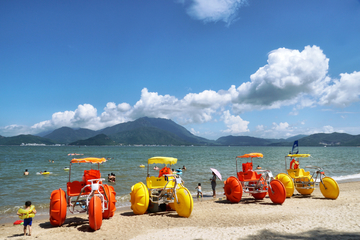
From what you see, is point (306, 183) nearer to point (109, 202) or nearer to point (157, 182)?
A: point (157, 182)

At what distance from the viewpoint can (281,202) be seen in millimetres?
12898

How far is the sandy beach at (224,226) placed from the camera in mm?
7965

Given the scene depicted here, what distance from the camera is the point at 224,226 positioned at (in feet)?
29.8

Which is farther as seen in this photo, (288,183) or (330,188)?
(288,183)

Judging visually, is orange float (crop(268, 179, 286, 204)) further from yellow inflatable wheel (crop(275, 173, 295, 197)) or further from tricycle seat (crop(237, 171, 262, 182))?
yellow inflatable wheel (crop(275, 173, 295, 197))

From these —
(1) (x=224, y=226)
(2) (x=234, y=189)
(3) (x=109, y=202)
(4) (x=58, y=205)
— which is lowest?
(1) (x=224, y=226)

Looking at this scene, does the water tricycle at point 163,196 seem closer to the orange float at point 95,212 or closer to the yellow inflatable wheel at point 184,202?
the yellow inflatable wheel at point 184,202

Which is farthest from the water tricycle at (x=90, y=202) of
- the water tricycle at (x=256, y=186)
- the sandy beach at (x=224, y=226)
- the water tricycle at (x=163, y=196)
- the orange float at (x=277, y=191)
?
the orange float at (x=277, y=191)

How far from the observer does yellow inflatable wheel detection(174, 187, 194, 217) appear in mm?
10352

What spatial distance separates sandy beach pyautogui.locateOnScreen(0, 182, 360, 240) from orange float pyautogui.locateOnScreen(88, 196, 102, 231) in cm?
34

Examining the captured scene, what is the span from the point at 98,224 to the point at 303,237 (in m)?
7.30

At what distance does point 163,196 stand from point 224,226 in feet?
12.7

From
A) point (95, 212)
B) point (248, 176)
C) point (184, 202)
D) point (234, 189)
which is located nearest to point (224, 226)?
point (184, 202)

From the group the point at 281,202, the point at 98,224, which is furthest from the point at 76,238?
the point at 281,202
